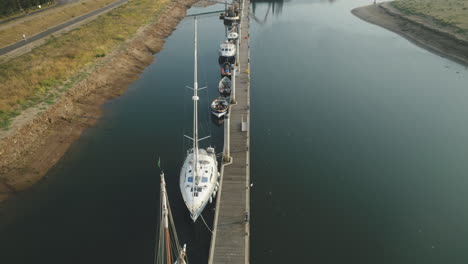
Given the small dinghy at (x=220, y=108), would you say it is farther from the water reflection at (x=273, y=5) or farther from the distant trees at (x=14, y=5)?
the water reflection at (x=273, y=5)

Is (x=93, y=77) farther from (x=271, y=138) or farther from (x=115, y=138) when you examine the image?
(x=271, y=138)

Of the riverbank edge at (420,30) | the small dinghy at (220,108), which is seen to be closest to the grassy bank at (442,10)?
the riverbank edge at (420,30)

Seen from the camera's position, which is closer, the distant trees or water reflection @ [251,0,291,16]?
the distant trees

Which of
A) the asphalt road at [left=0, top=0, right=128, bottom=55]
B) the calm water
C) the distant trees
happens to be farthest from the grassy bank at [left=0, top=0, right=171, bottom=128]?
the distant trees

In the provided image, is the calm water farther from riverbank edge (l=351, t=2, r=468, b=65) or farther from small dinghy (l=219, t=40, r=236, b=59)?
riverbank edge (l=351, t=2, r=468, b=65)

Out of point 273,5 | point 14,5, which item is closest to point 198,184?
point 14,5
